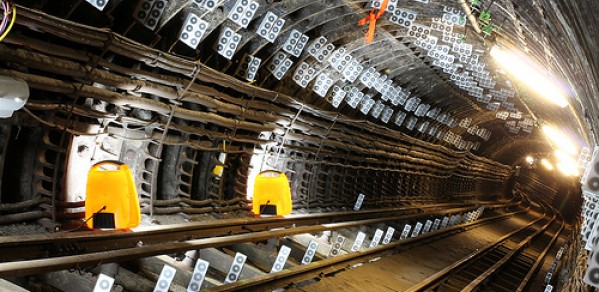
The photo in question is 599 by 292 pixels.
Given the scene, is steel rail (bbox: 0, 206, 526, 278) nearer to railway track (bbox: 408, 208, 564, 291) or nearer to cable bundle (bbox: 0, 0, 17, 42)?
cable bundle (bbox: 0, 0, 17, 42)

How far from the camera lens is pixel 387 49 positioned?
1475 centimetres

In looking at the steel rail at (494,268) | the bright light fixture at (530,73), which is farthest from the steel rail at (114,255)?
the bright light fixture at (530,73)

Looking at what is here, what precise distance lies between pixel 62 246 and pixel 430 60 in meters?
11.9

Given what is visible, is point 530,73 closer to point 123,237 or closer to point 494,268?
point 494,268

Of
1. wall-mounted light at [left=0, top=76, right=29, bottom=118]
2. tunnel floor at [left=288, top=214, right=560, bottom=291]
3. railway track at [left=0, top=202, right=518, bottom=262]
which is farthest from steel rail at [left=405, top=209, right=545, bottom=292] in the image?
wall-mounted light at [left=0, top=76, right=29, bottom=118]

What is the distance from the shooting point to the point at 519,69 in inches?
472

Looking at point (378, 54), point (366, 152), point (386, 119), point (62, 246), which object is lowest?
point (62, 246)

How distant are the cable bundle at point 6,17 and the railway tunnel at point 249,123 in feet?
0.12

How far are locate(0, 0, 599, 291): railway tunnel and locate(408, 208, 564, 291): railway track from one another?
0.09 m

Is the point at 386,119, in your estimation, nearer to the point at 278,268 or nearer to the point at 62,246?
A: the point at 278,268

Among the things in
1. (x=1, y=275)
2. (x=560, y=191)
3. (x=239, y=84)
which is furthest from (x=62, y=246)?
(x=560, y=191)

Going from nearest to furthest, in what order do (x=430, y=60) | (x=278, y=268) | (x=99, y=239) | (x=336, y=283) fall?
(x=99, y=239), (x=278, y=268), (x=336, y=283), (x=430, y=60)

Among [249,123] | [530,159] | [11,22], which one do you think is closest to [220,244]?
[249,123]

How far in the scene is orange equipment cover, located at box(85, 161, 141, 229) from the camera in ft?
25.5
